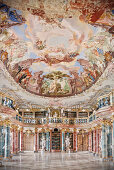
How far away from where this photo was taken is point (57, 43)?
64.4 ft

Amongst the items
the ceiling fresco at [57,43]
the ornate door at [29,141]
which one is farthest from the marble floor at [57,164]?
the ornate door at [29,141]

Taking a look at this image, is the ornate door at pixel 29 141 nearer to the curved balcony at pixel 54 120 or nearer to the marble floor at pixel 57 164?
the curved balcony at pixel 54 120

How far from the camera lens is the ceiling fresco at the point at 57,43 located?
14.0m

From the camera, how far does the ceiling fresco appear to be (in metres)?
14.0

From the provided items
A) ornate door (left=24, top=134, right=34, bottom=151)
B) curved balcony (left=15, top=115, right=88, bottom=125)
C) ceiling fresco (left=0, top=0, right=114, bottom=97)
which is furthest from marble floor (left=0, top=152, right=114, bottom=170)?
ornate door (left=24, top=134, right=34, bottom=151)

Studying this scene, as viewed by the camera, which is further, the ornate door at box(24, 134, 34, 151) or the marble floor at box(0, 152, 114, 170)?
the ornate door at box(24, 134, 34, 151)

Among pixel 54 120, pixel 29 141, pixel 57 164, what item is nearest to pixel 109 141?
pixel 57 164

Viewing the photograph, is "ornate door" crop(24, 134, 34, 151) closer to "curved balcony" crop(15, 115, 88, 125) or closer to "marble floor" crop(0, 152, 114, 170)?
"curved balcony" crop(15, 115, 88, 125)

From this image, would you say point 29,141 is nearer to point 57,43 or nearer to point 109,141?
point 109,141

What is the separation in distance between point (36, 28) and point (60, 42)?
3.55m

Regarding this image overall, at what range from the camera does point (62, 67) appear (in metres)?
25.5

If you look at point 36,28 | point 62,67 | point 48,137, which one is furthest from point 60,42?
point 48,137

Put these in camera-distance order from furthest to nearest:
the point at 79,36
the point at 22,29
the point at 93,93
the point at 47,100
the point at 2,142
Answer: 1. the point at 47,100
2. the point at 93,93
3. the point at 2,142
4. the point at 79,36
5. the point at 22,29

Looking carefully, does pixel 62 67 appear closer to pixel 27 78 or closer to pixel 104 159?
pixel 27 78
